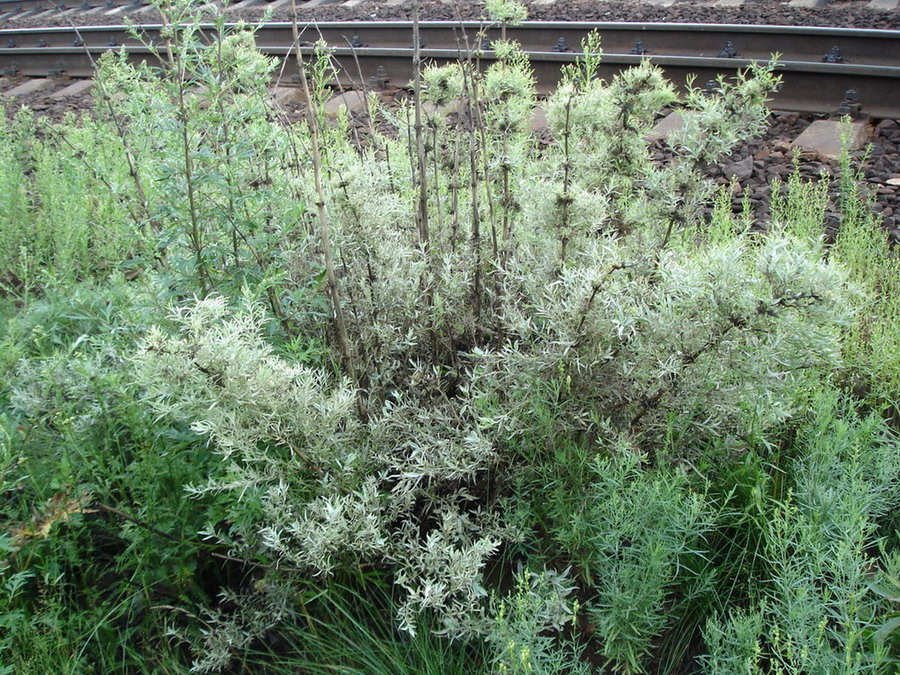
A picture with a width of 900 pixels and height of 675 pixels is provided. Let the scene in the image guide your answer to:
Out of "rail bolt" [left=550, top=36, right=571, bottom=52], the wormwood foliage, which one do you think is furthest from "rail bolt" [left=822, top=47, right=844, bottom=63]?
the wormwood foliage

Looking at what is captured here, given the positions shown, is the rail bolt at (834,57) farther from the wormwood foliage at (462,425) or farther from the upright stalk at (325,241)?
the upright stalk at (325,241)

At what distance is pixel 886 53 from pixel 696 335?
5719 mm

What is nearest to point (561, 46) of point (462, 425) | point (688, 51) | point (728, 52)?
point (688, 51)

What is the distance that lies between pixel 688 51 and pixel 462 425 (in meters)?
6.18

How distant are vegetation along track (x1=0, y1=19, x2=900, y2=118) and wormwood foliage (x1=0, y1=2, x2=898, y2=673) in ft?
7.33

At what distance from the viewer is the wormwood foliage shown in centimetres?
225

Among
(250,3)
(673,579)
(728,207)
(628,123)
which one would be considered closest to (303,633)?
(673,579)

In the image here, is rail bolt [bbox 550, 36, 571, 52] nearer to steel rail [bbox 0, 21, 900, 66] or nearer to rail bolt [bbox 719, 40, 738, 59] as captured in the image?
steel rail [bbox 0, 21, 900, 66]

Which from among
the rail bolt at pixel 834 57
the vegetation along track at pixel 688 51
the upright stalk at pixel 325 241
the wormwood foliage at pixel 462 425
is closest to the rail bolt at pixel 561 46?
the vegetation along track at pixel 688 51

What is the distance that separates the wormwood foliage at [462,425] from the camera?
2.25 m

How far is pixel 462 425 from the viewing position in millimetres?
2754

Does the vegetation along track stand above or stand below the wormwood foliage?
above

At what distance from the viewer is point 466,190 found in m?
4.15

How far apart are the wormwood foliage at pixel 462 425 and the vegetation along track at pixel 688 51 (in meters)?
2.23
